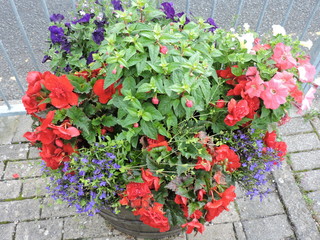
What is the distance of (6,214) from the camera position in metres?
2.32

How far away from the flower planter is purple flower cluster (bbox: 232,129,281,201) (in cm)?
57

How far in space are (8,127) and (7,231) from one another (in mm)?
1033

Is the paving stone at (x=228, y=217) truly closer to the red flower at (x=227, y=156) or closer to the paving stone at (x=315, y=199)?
the paving stone at (x=315, y=199)

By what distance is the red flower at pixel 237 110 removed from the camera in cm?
155

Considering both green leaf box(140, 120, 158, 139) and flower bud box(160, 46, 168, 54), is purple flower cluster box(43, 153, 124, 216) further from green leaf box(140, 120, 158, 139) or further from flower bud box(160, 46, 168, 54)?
flower bud box(160, 46, 168, 54)

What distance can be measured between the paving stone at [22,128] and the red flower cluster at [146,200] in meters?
1.60

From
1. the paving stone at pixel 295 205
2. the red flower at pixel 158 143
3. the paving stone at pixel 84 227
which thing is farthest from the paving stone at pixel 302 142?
the paving stone at pixel 84 227

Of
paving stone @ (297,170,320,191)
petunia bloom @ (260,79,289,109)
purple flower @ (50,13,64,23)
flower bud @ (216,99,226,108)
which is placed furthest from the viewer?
paving stone @ (297,170,320,191)

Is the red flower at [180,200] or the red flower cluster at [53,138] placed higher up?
the red flower cluster at [53,138]

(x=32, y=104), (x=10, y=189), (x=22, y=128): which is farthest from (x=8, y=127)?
(x=32, y=104)

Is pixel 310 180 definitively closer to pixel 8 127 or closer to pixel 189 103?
pixel 189 103

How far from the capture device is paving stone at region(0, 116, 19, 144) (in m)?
2.79

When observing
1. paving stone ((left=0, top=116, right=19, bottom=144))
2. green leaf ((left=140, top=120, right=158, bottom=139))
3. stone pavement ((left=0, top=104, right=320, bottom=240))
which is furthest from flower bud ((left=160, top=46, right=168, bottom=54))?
paving stone ((left=0, top=116, right=19, bottom=144))

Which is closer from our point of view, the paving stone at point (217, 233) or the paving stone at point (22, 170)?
the paving stone at point (217, 233)
